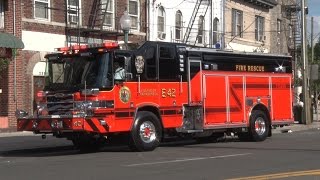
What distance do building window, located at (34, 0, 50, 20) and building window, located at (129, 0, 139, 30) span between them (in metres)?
5.53

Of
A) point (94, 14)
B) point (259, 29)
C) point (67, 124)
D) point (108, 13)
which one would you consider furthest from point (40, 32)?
point (259, 29)

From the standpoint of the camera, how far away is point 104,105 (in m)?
15.3

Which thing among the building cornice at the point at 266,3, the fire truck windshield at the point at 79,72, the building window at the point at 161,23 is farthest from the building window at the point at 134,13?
the fire truck windshield at the point at 79,72

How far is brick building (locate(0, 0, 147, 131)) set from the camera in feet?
84.0

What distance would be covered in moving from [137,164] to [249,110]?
24.3 ft

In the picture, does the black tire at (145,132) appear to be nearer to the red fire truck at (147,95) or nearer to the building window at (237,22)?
the red fire truck at (147,95)

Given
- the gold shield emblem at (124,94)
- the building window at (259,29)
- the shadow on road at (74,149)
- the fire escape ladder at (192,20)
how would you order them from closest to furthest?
the gold shield emblem at (124,94) < the shadow on road at (74,149) < the fire escape ladder at (192,20) < the building window at (259,29)

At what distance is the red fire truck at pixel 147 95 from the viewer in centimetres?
1538

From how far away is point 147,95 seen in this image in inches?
641

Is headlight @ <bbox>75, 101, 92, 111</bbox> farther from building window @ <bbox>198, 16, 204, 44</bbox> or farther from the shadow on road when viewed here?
building window @ <bbox>198, 16, 204, 44</bbox>

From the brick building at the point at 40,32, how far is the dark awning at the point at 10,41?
1182 millimetres

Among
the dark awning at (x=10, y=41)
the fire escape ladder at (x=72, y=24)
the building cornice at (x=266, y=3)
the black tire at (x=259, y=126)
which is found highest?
the building cornice at (x=266, y=3)

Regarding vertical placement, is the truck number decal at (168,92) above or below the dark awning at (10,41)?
below

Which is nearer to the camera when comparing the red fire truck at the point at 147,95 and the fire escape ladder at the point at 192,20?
the red fire truck at the point at 147,95
